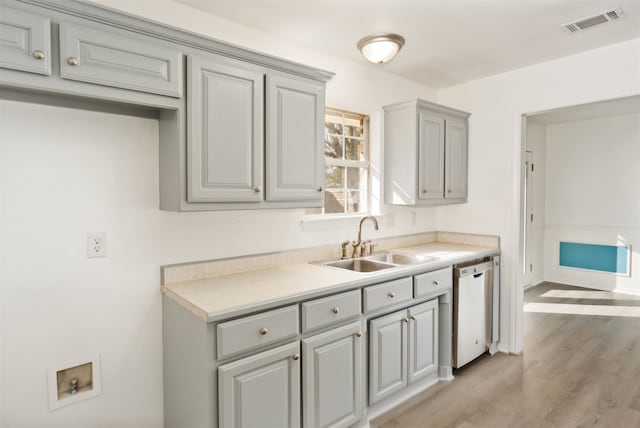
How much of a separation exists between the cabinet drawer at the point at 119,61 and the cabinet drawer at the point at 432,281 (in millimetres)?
1883

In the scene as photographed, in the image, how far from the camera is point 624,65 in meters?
2.77

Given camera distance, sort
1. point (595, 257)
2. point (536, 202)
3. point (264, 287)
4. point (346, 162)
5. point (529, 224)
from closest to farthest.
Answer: point (264, 287) < point (346, 162) < point (595, 257) < point (529, 224) < point (536, 202)

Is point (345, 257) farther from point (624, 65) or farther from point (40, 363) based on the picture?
point (624, 65)

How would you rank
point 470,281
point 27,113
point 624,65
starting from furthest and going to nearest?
point 470,281, point 624,65, point 27,113

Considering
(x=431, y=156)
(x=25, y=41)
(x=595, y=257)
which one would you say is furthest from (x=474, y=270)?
(x=595, y=257)

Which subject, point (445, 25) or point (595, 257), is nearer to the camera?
point (445, 25)

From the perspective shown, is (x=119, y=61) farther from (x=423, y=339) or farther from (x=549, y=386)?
(x=549, y=386)

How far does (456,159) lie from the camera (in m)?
3.52

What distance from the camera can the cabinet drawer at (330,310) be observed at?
6.42 ft

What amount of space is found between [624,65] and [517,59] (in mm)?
714

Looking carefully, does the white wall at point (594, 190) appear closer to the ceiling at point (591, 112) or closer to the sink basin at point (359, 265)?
the ceiling at point (591, 112)

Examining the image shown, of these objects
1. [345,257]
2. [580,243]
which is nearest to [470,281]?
[345,257]

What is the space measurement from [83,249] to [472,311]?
273 cm

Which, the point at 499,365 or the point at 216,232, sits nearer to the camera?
the point at 216,232
